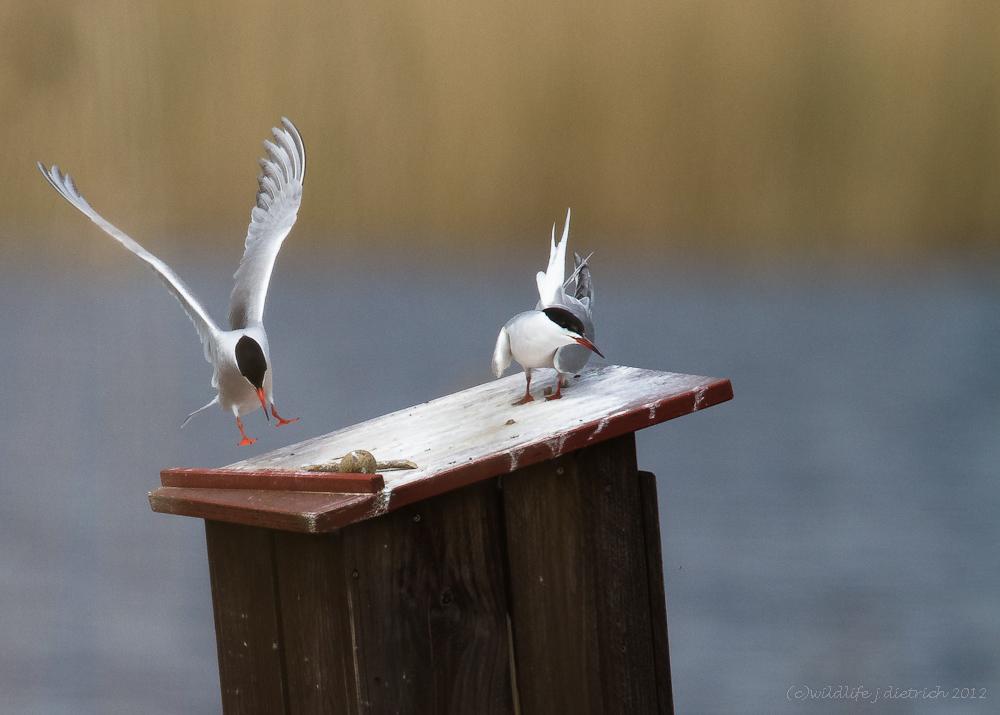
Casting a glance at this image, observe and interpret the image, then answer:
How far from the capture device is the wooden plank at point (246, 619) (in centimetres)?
190

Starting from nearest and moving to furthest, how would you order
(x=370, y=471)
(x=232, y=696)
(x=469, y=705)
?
1. (x=370, y=471)
2. (x=469, y=705)
3. (x=232, y=696)

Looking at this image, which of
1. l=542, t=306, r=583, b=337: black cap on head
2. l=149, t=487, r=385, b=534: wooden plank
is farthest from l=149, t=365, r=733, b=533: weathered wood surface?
l=542, t=306, r=583, b=337: black cap on head

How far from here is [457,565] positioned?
182 cm

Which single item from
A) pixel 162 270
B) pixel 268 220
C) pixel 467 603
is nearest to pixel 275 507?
pixel 467 603

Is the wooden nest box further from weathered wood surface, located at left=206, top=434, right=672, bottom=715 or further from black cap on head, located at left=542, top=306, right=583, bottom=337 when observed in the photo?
black cap on head, located at left=542, top=306, right=583, bottom=337

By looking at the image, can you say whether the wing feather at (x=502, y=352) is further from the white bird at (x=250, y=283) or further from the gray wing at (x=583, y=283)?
the white bird at (x=250, y=283)

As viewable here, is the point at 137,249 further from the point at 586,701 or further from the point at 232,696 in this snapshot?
the point at 586,701

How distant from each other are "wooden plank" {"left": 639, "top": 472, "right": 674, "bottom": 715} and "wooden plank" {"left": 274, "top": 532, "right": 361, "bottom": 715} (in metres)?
0.52

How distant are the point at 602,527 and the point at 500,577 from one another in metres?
0.19

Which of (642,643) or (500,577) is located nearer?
(500,577)

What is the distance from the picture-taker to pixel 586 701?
196 cm

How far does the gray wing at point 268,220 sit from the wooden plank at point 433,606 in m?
0.50

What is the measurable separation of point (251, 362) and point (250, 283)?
204 mm

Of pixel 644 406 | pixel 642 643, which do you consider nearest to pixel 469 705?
pixel 642 643
